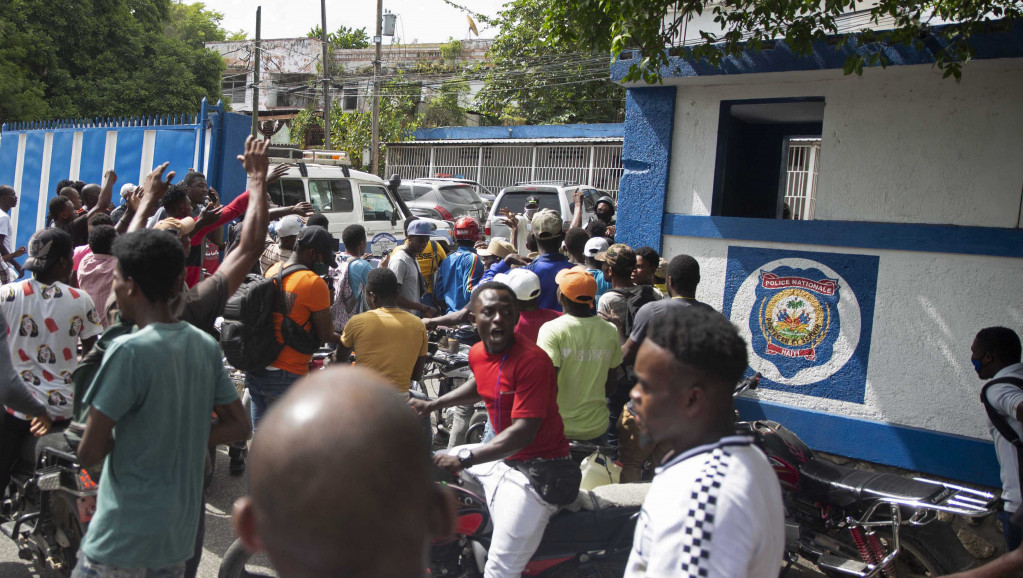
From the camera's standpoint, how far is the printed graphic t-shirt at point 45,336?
12.4 ft

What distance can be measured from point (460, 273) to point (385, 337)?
8.32 ft

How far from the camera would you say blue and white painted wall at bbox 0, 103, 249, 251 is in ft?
34.5

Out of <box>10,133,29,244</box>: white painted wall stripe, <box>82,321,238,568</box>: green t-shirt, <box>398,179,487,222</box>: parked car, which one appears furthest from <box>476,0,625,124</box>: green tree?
<box>82,321,238,568</box>: green t-shirt

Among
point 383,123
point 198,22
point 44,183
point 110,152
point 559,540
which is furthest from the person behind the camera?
point 198,22

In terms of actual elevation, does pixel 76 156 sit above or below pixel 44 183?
above

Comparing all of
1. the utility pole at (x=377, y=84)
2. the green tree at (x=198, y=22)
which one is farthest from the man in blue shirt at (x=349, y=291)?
the green tree at (x=198, y=22)

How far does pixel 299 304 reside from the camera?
420cm

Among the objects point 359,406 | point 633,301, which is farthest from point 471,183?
point 359,406

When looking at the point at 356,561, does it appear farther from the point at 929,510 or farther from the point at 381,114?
the point at 381,114

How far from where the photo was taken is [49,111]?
1936 cm

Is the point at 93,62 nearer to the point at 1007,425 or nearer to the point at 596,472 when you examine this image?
the point at 596,472

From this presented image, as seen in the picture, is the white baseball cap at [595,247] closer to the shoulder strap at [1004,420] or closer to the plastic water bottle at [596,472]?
the plastic water bottle at [596,472]

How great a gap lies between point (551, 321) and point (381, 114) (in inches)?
1037

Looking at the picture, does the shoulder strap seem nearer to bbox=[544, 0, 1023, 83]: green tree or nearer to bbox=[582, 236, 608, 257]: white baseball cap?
bbox=[544, 0, 1023, 83]: green tree
